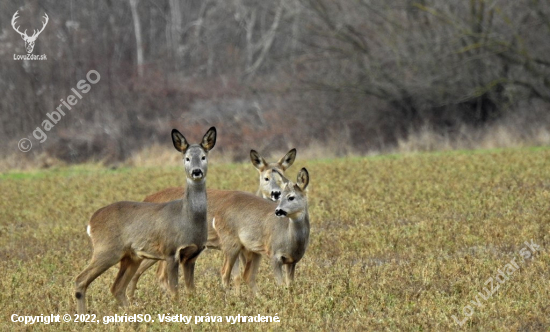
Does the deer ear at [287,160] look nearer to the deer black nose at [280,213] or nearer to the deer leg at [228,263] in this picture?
the deer leg at [228,263]

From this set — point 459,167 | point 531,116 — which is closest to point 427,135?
point 531,116

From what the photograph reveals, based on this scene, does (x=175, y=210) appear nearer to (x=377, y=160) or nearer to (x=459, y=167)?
(x=459, y=167)

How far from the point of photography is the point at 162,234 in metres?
9.41

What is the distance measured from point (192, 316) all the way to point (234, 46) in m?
46.0

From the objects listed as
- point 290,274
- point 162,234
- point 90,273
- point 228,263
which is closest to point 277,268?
point 290,274

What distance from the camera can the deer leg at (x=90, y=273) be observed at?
9.12 meters

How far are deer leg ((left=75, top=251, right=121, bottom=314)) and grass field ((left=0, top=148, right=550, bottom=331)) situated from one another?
0.48ft

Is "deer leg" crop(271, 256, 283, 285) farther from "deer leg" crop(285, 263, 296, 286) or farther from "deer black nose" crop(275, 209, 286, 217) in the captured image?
"deer black nose" crop(275, 209, 286, 217)

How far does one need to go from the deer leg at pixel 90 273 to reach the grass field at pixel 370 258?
0.48ft

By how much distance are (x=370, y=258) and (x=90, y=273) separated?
3.97 m

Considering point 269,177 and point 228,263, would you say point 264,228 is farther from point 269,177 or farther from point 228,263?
point 269,177

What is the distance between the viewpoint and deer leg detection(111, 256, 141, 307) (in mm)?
9602

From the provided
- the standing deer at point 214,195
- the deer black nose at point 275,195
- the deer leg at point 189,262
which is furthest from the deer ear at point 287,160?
the deer leg at point 189,262

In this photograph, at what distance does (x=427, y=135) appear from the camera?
1312 inches
